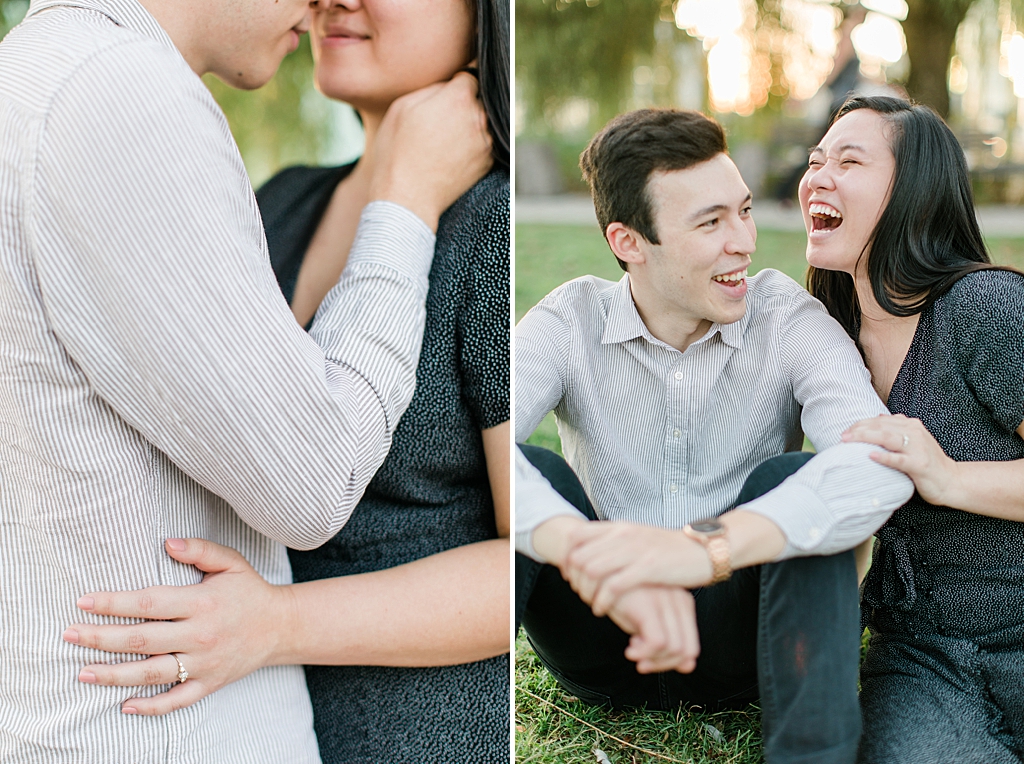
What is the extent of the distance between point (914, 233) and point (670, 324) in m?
0.29

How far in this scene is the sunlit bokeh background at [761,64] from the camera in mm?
1078

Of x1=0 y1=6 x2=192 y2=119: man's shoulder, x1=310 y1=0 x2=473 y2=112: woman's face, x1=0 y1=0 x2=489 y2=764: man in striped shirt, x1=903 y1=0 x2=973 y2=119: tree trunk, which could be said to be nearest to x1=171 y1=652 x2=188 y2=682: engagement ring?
x1=0 y1=0 x2=489 y2=764: man in striped shirt

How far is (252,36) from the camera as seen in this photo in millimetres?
955

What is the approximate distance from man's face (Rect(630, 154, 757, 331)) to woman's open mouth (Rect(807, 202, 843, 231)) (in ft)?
0.28

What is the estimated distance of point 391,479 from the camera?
3.39ft

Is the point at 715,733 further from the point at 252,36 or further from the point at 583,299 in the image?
the point at 252,36

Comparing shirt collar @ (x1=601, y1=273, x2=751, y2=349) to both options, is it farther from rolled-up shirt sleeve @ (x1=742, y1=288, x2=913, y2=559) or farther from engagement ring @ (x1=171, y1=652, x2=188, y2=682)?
engagement ring @ (x1=171, y1=652, x2=188, y2=682)

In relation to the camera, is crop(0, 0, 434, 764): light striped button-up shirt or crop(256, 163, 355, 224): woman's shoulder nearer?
crop(0, 0, 434, 764): light striped button-up shirt

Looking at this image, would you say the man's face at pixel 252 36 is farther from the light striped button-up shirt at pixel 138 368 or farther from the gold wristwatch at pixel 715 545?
the gold wristwatch at pixel 715 545

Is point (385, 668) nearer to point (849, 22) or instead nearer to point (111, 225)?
point (111, 225)

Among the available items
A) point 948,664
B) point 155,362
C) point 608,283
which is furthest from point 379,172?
point 948,664

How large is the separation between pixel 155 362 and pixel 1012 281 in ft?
2.96

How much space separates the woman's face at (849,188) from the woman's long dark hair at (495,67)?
0.39 meters

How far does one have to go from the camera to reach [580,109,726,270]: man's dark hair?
912 millimetres
